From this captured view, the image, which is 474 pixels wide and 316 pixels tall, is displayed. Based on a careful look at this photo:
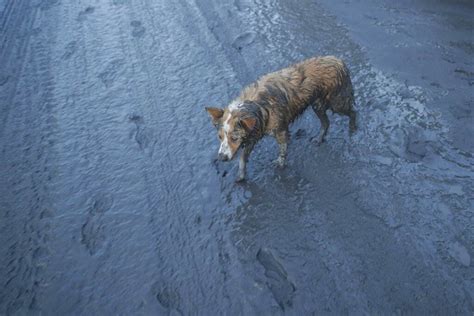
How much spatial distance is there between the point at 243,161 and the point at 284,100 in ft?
3.04

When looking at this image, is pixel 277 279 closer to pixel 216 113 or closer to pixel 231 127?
pixel 231 127

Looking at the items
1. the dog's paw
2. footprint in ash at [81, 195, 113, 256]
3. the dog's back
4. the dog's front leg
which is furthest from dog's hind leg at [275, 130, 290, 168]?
footprint in ash at [81, 195, 113, 256]

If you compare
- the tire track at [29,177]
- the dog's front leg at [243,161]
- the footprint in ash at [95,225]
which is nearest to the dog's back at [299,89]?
the dog's front leg at [243,161]

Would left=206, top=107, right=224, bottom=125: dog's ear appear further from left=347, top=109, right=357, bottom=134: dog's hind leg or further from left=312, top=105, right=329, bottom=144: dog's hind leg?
left=347, top=109, right=357, bottom=134: dog's hind leg

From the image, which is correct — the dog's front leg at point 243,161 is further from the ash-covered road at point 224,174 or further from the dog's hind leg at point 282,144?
the dog's hind leg at point 282,144

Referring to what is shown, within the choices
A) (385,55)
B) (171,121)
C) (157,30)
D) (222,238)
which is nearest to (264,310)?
(222,238)

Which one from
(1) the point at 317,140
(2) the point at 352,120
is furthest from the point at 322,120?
(2) the point at 352,120

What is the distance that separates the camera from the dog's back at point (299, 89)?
16.6 ft

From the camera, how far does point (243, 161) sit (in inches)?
207

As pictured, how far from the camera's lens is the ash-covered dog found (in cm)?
471

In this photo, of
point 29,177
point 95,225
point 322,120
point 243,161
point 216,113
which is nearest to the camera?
point 216,113

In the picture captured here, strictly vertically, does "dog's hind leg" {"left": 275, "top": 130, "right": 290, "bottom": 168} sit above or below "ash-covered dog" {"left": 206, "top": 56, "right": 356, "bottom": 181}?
below

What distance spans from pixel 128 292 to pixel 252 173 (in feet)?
7.14

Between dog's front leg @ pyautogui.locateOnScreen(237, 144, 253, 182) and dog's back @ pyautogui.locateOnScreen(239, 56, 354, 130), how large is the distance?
1.22ft
